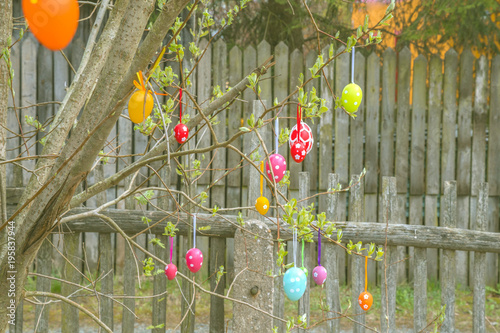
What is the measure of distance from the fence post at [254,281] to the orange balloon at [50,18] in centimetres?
140

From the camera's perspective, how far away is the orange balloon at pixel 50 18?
1069 millimetres

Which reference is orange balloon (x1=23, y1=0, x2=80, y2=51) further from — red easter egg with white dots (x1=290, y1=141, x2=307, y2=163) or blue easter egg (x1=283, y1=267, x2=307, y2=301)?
blue easter egg (x1=283, y1=267, x2=307, y2=301)

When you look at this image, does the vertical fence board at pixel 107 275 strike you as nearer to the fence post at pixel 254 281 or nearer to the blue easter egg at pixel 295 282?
the fence post at pixel 254 281

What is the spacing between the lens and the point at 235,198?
4254 millimetres

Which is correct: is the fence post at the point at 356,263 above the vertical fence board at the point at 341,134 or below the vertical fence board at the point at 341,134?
below

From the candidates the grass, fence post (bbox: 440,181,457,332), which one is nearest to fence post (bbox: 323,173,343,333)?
fence post (bbox: 440,181,457,332)

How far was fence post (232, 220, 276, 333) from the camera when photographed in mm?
2287

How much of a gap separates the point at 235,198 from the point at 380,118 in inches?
59.0

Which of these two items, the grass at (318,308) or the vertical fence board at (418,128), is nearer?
the grass at (318,308)

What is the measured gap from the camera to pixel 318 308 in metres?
3.84

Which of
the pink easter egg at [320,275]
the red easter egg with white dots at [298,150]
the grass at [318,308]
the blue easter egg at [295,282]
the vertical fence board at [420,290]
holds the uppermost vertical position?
the red easter egg with white dots at [298,150]

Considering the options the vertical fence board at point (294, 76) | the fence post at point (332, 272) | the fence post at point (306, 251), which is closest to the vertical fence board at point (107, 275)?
the fence post at point (306, 251)

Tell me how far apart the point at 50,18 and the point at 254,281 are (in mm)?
1589

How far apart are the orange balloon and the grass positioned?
3108mm
